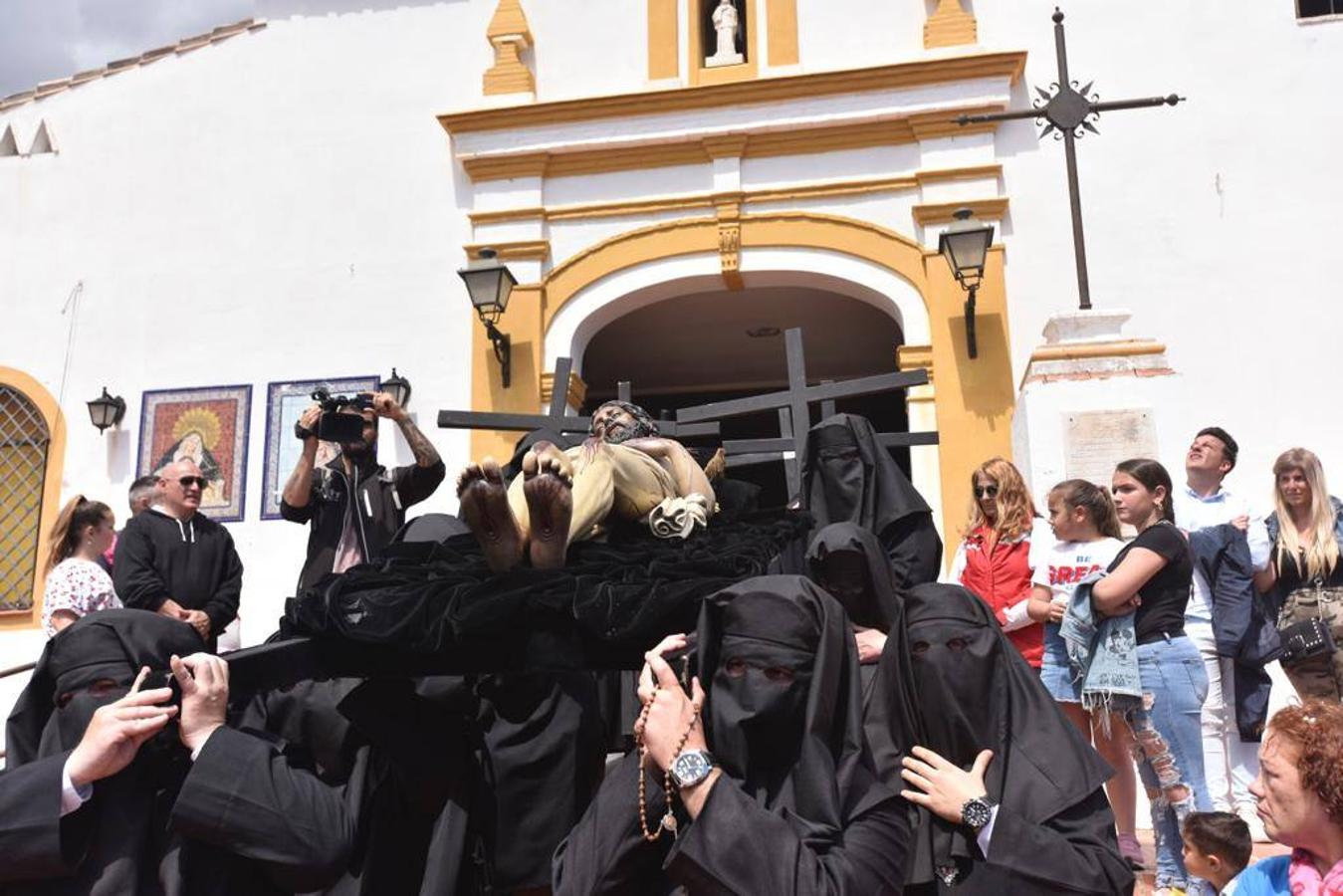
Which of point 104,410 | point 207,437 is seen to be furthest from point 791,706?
point 104,410

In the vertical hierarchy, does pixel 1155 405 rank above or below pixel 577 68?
below

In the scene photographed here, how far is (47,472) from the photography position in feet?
35.7

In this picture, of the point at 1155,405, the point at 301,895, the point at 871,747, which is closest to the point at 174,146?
the point at 1155,405

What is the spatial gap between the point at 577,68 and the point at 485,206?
59.3 inches

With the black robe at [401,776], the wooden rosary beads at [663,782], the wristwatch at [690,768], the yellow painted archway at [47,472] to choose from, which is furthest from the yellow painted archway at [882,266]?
the wristwatch at [690,768]

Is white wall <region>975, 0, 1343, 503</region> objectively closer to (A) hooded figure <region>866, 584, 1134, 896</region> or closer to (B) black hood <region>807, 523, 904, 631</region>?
(B) black hood <region>807, 523, 904, 631</region>

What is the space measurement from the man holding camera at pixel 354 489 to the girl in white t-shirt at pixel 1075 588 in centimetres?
255

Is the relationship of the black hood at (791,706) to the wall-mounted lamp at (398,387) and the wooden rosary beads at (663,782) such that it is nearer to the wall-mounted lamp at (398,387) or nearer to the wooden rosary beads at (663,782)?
the wooden rosary beads at (663,782)

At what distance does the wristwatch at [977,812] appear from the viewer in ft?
8.41

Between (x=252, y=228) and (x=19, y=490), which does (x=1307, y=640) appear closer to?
(x=252, y=228)

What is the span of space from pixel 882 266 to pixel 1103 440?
330 centimetres

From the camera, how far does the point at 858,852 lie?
2.42 metres

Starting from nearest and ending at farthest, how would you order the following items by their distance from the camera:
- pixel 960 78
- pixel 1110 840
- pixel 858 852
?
pixel 858 852 < pixel 1110 840 < pixel 960 78

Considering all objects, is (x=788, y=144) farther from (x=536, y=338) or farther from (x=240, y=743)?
(x=240, y=743)
